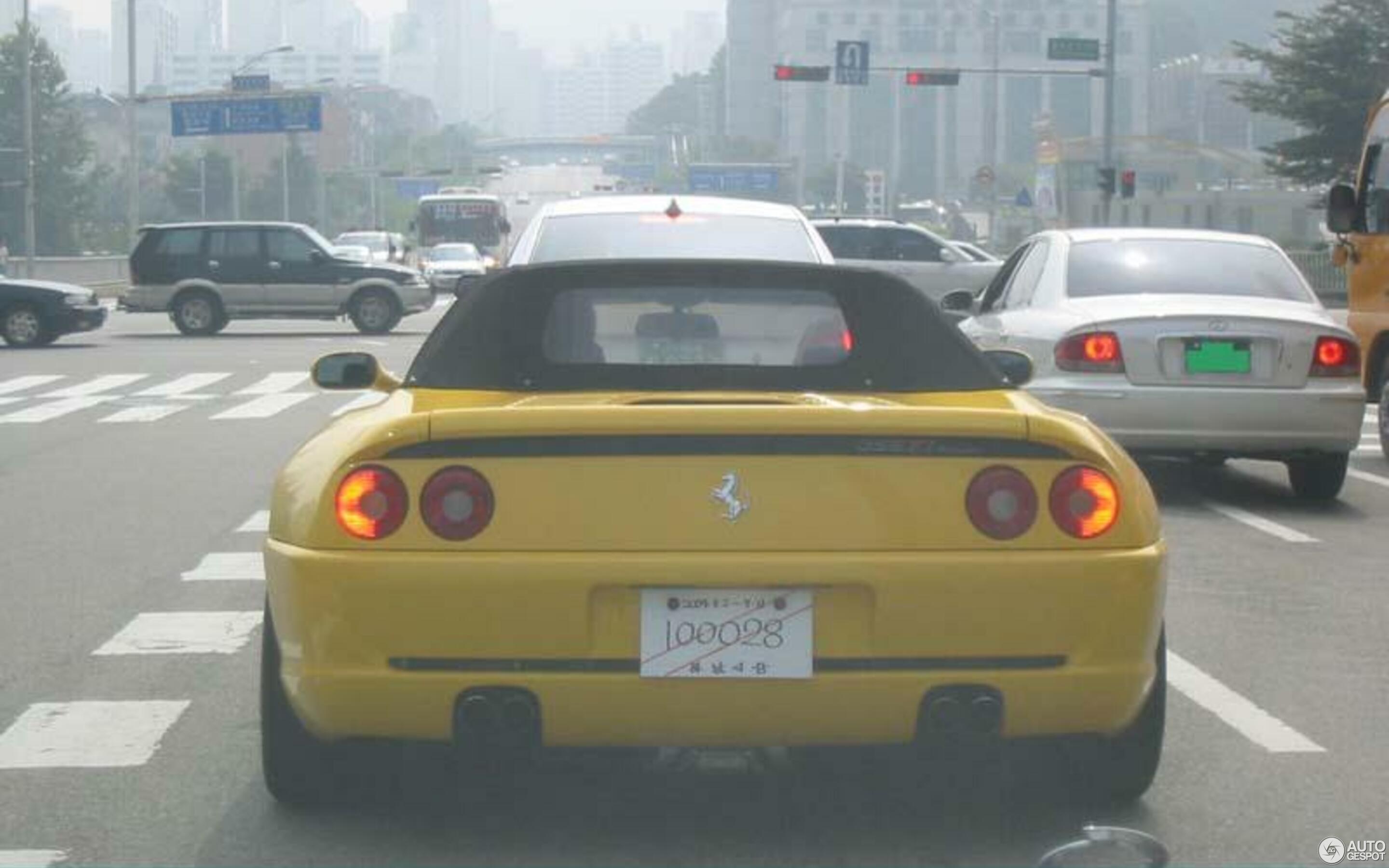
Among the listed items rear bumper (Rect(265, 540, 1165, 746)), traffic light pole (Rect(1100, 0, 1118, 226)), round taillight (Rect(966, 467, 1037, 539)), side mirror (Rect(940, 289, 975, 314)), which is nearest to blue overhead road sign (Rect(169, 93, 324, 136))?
traffic light pole (Rect(1100, 0, 1118, 226))

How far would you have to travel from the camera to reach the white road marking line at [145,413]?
19.8 m

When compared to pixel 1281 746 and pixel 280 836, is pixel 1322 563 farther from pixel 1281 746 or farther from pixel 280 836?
pixel 280 836

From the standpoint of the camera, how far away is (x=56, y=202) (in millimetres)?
98250

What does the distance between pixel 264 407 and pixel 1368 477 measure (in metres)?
10.0

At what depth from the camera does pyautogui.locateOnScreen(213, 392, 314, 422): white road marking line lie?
19969 mm

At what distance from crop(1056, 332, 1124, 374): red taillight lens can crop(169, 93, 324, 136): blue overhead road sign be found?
64477 millimetres

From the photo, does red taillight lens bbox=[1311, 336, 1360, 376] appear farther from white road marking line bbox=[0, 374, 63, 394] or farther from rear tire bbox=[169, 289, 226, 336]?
rear tire bbox=[169, 289, 226, 336]

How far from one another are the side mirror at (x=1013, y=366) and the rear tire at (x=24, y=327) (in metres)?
26.5

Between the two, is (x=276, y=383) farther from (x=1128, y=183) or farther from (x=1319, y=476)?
(x=1128, y=183)

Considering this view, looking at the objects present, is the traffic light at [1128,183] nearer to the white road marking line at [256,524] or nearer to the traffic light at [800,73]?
the traffic light at [800,73]

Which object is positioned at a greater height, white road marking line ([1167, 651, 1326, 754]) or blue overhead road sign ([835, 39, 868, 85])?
blue overhead road sign ([835, 39, 868, 85])

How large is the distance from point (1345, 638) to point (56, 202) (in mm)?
94107

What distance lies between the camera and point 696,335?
22.7ft

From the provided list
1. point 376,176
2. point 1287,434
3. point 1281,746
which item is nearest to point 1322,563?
point 1287,434
